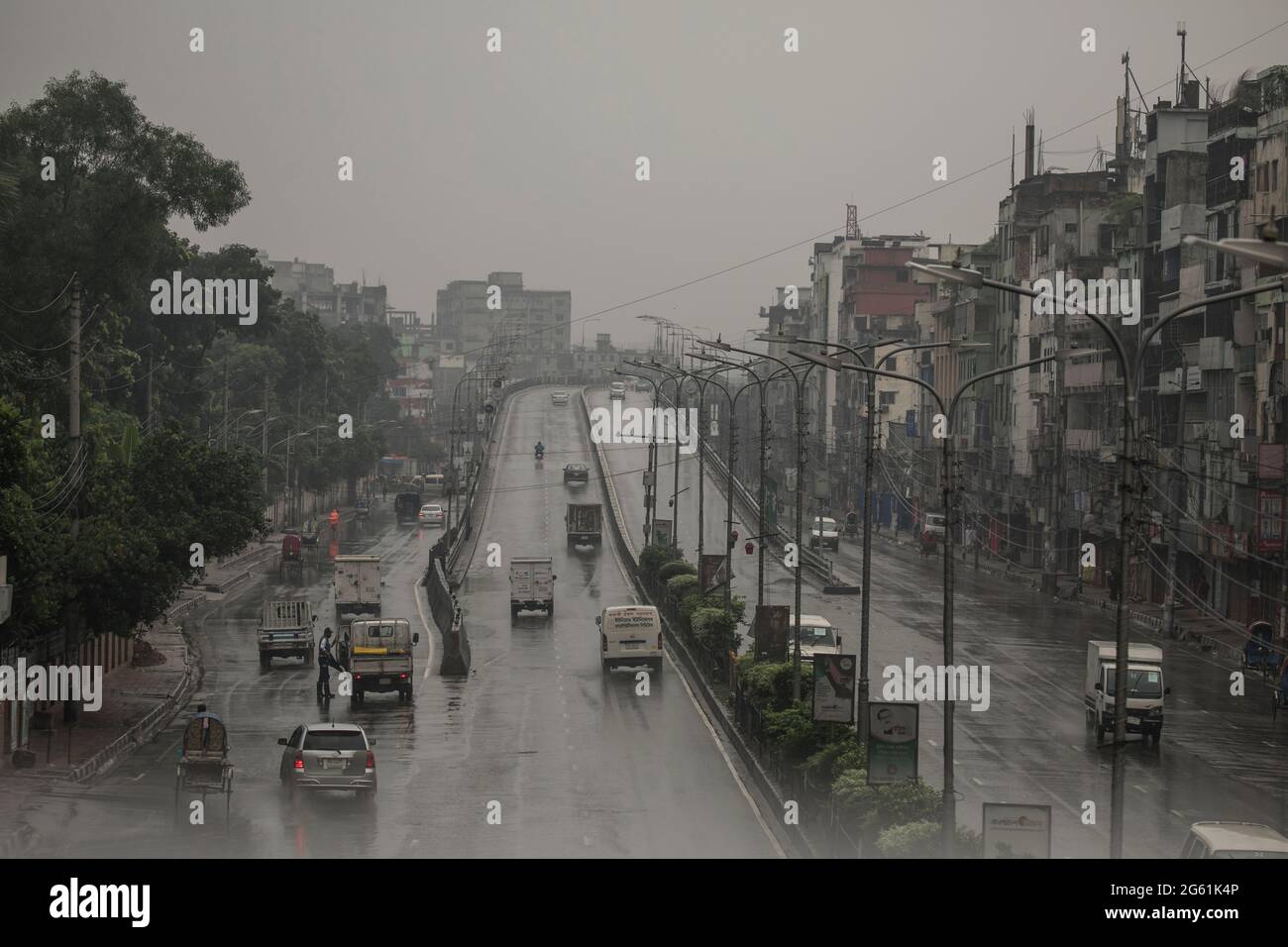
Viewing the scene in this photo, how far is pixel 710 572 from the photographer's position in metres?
60.8

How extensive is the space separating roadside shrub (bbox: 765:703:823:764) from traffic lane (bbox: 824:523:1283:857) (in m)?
4.39

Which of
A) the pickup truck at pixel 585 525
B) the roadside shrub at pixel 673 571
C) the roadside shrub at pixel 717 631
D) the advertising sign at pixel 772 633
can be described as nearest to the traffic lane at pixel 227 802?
the roadside shrub at pixel 717 631

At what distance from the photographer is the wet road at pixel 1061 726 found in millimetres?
33781

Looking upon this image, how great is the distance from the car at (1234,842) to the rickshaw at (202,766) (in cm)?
1700

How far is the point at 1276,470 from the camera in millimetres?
59875

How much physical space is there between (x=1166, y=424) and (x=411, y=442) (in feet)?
424

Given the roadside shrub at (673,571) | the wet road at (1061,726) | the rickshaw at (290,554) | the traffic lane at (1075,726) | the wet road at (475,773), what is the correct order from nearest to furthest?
the wet road at (475,773) < the wet road at (1061,726) < the traffic lane at (1075,726) < the roadside shrub at (673,571) < the rickshaw at (290,554)

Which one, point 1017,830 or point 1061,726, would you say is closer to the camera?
point 1017,830
